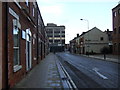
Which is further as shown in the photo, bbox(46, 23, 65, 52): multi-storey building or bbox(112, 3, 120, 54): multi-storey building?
bbox(46, 23, 65, 52): multi-storey building

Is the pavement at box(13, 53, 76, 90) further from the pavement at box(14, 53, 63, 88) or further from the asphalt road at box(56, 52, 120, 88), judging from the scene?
the asphalt road at box(56, 52, 120, 88)

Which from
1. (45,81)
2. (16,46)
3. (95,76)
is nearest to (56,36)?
(95,76)

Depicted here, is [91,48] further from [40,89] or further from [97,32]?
[40,89]

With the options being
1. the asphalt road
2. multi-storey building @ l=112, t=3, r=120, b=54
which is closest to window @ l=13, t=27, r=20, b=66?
the asphalt road

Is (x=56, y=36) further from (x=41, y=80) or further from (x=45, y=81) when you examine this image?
(x=45, y=81)

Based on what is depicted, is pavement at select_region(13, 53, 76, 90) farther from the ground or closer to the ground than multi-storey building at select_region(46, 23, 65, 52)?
closer to the ground

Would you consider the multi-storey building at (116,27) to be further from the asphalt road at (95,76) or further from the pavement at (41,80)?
the pavement at (41,80)

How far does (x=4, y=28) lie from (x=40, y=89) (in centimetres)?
283

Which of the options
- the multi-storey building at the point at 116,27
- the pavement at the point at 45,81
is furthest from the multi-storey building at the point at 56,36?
the pavement at the point at 45,81

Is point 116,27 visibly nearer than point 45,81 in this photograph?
No

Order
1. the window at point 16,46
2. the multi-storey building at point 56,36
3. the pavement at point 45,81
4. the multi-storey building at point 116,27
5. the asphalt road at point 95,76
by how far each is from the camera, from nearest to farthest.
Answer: the pavement at point 45,81, the window at point 16,46, the asphalt road at point 95,76, the multi-storey building at point 116,27, the multi-storey building at point 56,36

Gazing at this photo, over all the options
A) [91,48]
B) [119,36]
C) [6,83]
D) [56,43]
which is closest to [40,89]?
[6,83]

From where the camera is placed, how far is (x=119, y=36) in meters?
43.8

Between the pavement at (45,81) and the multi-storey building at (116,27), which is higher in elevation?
the multi-storey building at (116,27)
